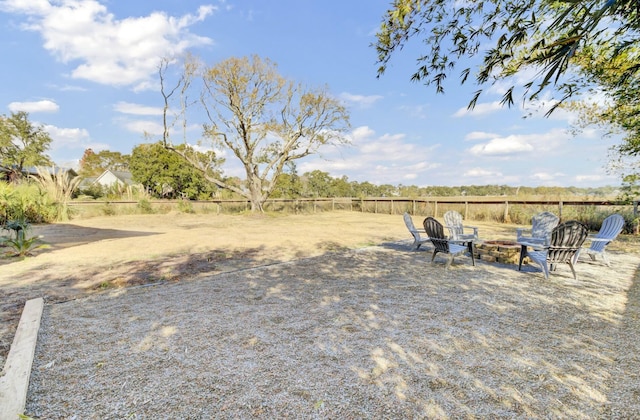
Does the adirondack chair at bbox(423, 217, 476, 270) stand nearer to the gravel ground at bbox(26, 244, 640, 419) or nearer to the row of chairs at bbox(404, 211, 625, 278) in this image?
the row of chairs at bbox(404, 211, 625, 278)

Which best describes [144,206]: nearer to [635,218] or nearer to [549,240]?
[549,240]

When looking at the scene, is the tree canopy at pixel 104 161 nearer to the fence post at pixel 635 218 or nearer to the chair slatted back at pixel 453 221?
the chair slatted back at pixel 453 221

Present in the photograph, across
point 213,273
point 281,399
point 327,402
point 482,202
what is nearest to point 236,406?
point 281,399

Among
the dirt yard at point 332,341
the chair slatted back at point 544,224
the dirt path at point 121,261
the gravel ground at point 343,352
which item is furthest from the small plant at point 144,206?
the chair slatted back at point 544,224

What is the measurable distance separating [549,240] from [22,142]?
4437 cm

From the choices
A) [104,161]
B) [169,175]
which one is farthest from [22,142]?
[104,161]

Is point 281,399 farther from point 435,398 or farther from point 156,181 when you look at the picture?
point 156,181

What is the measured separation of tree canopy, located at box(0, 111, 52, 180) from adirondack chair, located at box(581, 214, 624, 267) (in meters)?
41.1

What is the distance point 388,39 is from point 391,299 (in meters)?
2.96

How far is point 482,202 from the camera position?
14.5 meters

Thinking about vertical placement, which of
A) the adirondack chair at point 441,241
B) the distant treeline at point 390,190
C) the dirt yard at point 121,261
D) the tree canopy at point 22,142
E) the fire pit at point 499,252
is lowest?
the dirt yard at point 121,261

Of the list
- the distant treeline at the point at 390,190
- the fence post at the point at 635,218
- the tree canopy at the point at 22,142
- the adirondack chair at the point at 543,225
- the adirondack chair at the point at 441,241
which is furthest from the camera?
the tree canopy at the point at 22,142

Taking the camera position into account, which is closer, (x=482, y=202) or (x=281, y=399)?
(x=281, y=399)

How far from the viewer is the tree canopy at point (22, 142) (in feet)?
97.2
